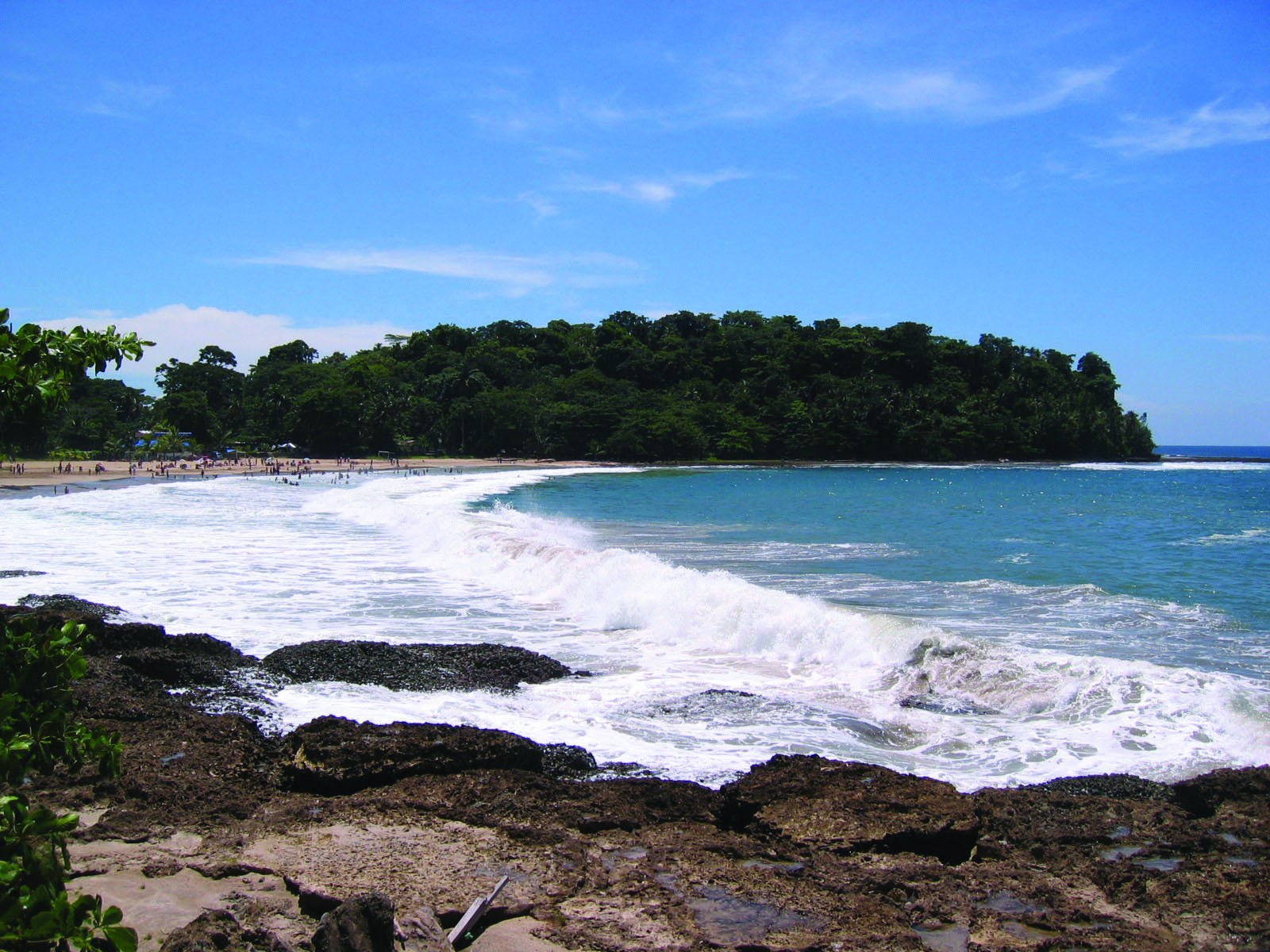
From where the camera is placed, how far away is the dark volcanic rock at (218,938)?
3.76m

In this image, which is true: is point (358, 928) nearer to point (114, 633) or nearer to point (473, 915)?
point (473, 915)

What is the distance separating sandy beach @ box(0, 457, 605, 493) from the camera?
2057 inches

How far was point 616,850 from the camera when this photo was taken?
17.5 ft

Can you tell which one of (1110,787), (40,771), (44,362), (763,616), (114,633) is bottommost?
(1110,787)

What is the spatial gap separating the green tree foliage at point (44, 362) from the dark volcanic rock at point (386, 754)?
12.5 ft

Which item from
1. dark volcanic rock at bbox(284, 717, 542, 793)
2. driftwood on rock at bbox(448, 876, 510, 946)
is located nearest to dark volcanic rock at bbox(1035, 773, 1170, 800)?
dark volcanic rock at bbox(284, 717, 542, 793)

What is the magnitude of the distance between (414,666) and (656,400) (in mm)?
100751

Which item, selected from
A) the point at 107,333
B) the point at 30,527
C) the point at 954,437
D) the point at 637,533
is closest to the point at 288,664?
the point at 107,333

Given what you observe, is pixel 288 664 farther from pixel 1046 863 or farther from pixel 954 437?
pixel 954 437

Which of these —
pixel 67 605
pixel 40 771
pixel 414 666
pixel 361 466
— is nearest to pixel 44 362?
pixel 40 771

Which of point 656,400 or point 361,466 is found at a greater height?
point 656,400

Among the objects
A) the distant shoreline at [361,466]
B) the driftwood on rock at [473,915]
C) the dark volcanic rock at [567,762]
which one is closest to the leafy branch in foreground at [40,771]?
the driftwood on rock at [473,915]

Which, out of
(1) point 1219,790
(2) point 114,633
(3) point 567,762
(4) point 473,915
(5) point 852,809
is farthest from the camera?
(2) point 114,633

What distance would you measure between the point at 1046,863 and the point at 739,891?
73.8 inches
